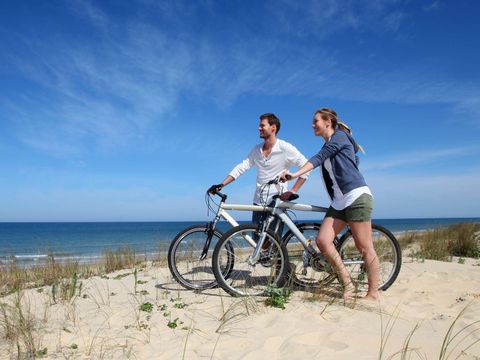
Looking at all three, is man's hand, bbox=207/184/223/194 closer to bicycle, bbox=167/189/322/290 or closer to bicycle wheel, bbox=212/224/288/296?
bicycle, bbox=167/189/322/290

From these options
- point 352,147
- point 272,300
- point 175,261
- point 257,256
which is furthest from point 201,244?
point 352,147

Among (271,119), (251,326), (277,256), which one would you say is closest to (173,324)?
(251,326)

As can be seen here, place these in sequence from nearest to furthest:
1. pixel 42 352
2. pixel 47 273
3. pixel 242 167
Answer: pixel 42 352
pixel 242 167
pixel 47 273

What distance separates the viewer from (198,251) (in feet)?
16.1

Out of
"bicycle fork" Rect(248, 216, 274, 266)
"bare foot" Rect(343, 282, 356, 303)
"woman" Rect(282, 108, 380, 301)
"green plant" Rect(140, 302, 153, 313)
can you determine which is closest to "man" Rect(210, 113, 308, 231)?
"bicycle fork" Rect(248, 216, 274, 266)

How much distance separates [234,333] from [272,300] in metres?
0.78

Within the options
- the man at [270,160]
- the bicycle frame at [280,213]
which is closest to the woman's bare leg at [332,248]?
the bicycle frame at [280,213]

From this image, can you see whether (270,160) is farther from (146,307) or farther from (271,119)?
(146,307)

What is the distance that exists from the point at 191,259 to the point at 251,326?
1895 millimetres

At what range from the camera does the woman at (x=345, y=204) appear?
12.8 ft

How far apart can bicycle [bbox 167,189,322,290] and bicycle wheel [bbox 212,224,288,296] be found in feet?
0.20

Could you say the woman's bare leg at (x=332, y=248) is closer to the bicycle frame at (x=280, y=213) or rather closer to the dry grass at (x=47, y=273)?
the bicycle frame at (x=280, y=213)

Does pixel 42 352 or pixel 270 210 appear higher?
pixel 270 210

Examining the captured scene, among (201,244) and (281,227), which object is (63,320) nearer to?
(201,244)
